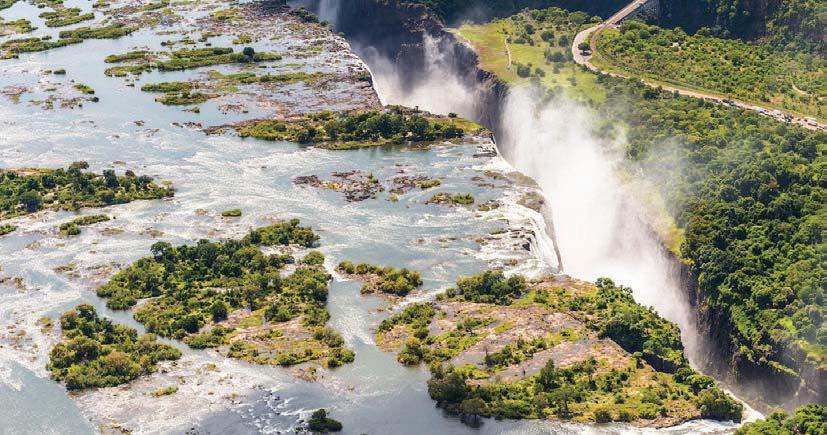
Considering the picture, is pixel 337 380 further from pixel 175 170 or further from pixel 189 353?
pixel 175 170

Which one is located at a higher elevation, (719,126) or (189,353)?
(719,126)

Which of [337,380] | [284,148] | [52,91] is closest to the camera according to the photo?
[337,380]

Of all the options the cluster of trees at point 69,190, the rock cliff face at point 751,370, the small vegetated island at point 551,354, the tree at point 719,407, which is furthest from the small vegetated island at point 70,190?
the tree at point 719,407

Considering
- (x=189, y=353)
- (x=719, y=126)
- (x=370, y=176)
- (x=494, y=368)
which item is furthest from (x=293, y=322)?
(x=719, y=126)

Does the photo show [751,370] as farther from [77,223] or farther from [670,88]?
[77,223]

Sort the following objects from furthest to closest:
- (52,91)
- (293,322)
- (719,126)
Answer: (52,91) → (719,126) → (293,322)

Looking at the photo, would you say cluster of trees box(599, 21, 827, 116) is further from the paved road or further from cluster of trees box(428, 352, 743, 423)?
cluster of trees box(428, 352, 743, 423)

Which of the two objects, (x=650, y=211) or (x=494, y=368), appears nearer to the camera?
(x=494, y=368)
